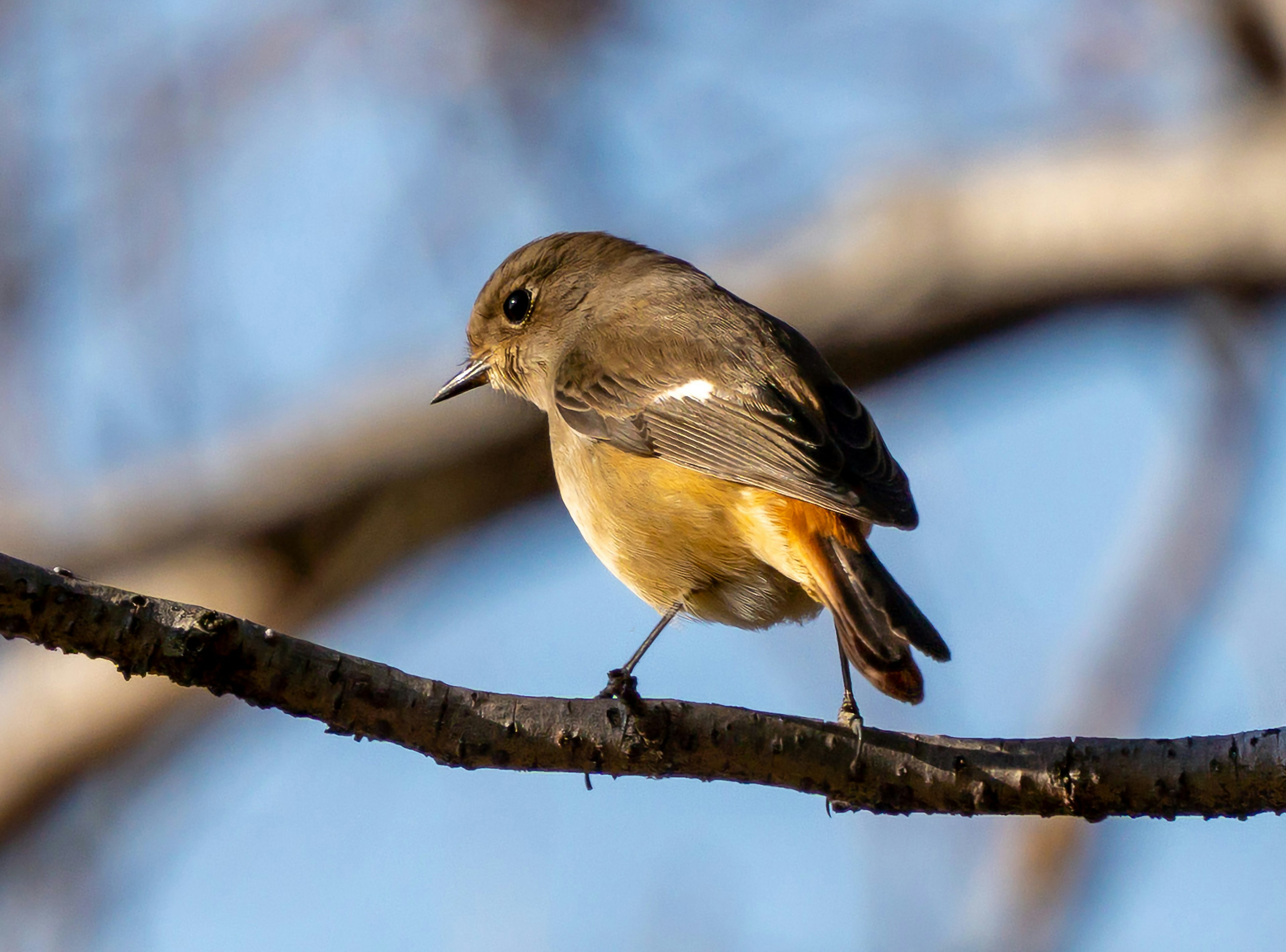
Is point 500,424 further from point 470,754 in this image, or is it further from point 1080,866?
point 470,754

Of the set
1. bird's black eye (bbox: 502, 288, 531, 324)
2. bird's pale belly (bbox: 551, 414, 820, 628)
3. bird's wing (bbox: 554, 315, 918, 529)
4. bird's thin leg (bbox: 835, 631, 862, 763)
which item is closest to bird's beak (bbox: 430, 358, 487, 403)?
bird's black eye (bbox: 502, 288, 531, 324)

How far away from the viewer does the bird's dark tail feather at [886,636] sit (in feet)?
9.09

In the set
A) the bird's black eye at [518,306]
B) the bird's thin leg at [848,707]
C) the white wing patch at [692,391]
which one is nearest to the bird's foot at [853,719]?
the bird's thin leg at [848,707]

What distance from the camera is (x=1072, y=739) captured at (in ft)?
8.59

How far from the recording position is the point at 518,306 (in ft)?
15.4

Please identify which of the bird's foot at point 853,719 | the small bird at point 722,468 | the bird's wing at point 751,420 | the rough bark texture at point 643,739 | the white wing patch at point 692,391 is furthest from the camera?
the white wing patch at point 692,391

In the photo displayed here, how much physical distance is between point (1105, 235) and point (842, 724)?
13.0 ft

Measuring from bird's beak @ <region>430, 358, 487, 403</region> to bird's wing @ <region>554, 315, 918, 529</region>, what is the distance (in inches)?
25.3

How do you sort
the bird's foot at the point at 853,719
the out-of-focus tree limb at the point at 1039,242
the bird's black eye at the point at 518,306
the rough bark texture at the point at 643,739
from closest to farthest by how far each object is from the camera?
the rough bark texture at the point at 643,739, the bird's foot at the point at 853,719, the bird's black eye at the point at 518,306, the out-of-focus tree limb at the point at 1039,242

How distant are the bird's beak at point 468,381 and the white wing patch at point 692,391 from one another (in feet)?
3.71

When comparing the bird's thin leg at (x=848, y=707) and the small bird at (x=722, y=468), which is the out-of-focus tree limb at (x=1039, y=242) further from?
the bird's thin leg at (x=848, y=707)

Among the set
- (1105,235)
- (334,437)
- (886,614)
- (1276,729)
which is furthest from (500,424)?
(1276,729)

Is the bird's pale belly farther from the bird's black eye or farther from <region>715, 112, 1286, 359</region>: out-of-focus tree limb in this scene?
<region>715, 112, 1286, 359</region>: out-of-focus tree limb

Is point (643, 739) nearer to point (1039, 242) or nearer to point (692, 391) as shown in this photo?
point (692, 391)
